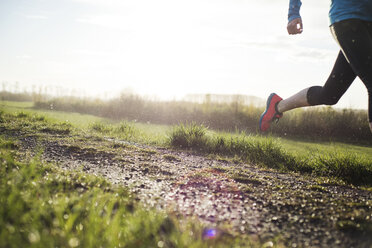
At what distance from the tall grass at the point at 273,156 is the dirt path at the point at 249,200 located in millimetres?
834

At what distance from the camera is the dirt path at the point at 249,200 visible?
143cm

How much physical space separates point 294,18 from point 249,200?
1.96m

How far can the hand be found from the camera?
9.19ft

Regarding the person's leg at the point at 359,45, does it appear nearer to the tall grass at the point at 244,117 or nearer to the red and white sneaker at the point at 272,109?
the red and white sneaker at the point at 272,109

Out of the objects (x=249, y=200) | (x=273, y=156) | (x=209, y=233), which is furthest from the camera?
(x=273, y=156)

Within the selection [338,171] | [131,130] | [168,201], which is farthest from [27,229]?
[131,130]

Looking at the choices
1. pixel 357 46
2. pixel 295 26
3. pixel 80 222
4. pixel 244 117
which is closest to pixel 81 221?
pixel 80 222

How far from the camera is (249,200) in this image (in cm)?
183

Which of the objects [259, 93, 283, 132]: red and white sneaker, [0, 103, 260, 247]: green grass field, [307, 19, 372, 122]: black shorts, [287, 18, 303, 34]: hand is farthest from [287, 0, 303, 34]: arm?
[0, 103, 260, 247]: green grass field

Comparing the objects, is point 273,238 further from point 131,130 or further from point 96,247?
point 131,130

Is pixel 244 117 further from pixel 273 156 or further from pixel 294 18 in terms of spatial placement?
pixel 294 18

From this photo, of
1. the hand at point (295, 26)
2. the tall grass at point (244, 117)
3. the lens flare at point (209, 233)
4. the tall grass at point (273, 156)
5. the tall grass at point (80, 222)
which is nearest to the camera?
the tall grass at point (80, 222)

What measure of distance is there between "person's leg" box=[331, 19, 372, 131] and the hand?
0.58m

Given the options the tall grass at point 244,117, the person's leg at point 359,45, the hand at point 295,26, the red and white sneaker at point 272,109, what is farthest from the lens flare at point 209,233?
the tall grass at point 244,117
